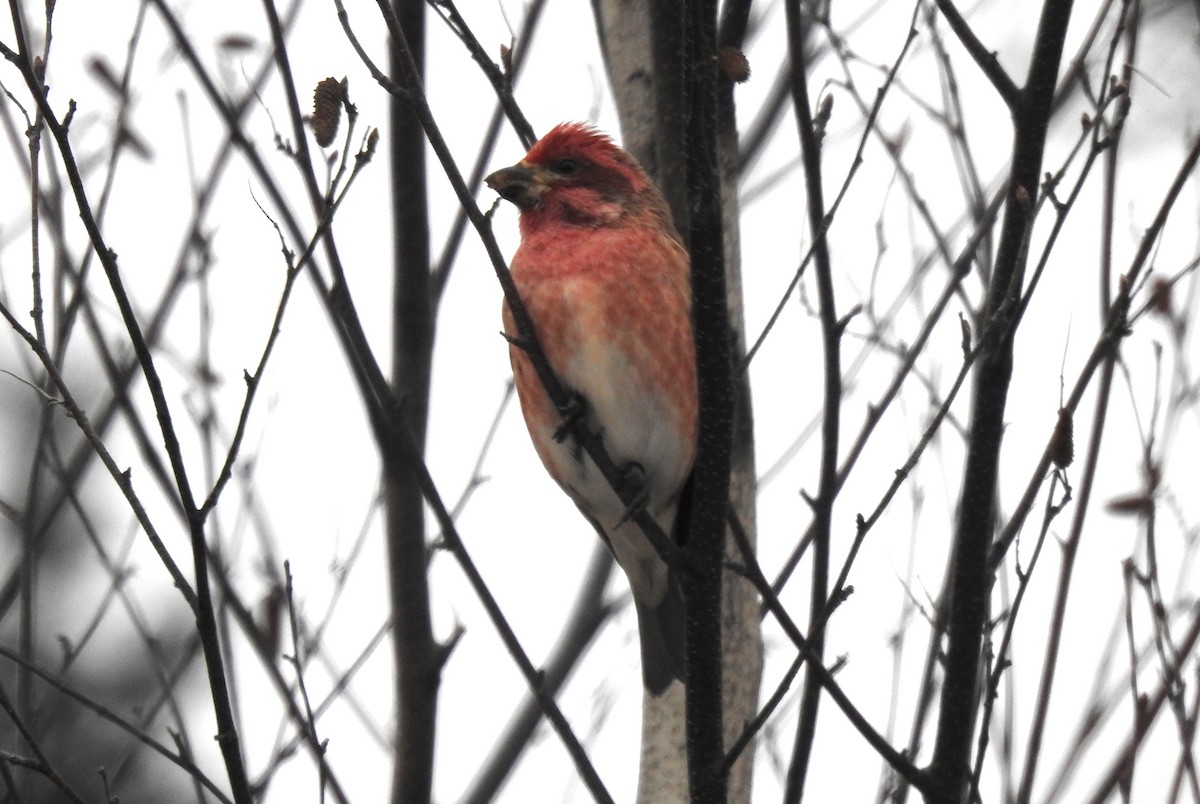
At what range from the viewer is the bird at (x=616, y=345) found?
5.25 meters

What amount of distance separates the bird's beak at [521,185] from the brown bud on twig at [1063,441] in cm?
256

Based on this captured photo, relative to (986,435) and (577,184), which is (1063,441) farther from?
(577,184)

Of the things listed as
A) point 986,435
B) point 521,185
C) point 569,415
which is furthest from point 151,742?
point 521,185

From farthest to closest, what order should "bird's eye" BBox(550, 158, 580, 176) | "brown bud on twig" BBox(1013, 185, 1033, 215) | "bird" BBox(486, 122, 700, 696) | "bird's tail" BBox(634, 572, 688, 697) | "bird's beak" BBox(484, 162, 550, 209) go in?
"bird's eye" BBox(550, 158, 580, 176) < "bird's beak" BBox(484, 162, 550, 209) < "bird" BBox(486, 122, 700, 696) < "bird's tail" BBox(634, 572, 688, 697) < "brown bud on twig" BBox(1013, 185, 1033, 215)

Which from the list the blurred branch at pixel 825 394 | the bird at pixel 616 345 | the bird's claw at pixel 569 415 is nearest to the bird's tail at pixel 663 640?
the bird at pixel 616 345

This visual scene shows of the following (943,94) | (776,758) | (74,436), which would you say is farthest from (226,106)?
(74,436)

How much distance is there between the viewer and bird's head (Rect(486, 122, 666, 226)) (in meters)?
5.75

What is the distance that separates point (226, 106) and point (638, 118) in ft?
5.00

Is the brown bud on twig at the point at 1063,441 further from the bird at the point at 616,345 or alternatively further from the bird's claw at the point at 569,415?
the bird at the point at 616,345

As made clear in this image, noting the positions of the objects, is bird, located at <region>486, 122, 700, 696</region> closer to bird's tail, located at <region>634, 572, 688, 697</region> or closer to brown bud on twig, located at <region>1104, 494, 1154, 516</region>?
bird's tail, located at <region>634, 572, 688, 697</region>

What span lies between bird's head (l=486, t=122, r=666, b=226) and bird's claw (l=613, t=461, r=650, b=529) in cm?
98

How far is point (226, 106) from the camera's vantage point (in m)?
4.51

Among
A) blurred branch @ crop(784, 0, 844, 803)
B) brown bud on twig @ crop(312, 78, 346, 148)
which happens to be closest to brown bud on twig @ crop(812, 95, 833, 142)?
blurred branch @ crop(784, 0, 844, 803)

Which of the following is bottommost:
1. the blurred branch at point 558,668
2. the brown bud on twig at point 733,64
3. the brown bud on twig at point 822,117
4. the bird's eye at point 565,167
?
the blurred branch at point 558,668
